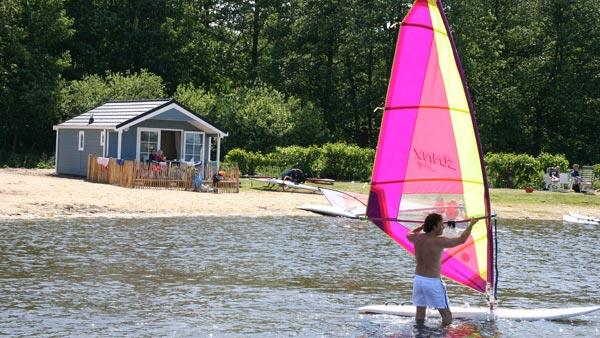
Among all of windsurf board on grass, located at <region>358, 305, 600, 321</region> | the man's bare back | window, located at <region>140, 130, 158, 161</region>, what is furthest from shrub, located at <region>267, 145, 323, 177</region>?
the man's bare back

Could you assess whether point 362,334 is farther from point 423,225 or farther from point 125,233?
point 125,233

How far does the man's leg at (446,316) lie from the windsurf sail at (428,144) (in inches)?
45.3

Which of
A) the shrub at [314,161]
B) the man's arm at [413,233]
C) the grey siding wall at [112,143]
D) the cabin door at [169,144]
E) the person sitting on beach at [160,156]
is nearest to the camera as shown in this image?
the man's arm at [413,233]

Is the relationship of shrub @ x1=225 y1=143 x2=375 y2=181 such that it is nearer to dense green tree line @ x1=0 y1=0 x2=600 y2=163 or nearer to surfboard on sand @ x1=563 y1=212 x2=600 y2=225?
dense green tree line @ x1=0 y1=0 x2=600 y2=163

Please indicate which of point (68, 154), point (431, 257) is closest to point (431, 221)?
point (431, 257)

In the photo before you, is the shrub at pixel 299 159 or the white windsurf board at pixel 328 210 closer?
the white windsurf board at pixel 328 210

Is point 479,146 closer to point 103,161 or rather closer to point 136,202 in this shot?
point 136,202

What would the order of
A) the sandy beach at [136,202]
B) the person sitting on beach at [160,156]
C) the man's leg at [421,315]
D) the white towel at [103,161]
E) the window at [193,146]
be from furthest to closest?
the window at [193,146] → the person sitting on beach at [160,156] → the white towel at [103,161] → the sandy beach at [136,202] → the man's leg at [421,315]

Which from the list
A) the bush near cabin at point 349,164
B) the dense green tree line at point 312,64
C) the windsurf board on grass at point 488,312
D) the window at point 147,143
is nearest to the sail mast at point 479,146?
the windsurf board on grass at point 488,312

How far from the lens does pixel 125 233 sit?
926 inches

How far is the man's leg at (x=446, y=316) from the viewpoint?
12664 mm

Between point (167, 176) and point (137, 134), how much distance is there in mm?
4209

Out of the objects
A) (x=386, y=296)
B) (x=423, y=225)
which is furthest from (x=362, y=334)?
(x=386, y=296)

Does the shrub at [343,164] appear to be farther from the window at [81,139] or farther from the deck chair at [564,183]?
the window at [81,139]
